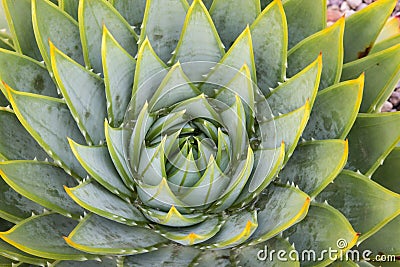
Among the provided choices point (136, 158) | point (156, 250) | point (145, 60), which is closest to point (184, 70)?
point (145, 60)

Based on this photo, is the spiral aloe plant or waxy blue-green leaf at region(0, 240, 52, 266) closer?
the spiral aloe plant

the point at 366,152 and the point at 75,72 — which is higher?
the point at 75,72

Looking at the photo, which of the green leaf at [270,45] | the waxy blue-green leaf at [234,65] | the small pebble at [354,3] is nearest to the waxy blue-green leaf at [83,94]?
the waxy blue-green leaf at [234,65]

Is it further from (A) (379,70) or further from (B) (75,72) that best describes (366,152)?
(B) (75,72)

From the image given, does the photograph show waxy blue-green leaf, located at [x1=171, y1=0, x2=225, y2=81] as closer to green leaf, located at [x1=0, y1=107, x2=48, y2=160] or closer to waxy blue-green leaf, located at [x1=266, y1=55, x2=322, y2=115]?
waxy blue-green leaf, located at [x1=266, y1=55, x2=322, y2=115]

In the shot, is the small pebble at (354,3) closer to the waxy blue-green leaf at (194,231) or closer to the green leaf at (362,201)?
the green leaf at (362,201)

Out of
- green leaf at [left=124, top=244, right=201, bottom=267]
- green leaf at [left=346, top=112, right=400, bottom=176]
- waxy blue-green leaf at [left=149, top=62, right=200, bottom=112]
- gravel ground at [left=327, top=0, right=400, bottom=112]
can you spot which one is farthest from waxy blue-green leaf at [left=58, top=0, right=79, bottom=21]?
gravel ground at [left=327, top=0, right=400, bottom=112]
